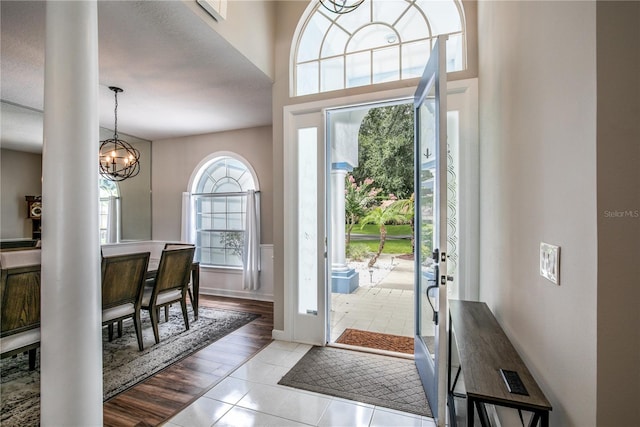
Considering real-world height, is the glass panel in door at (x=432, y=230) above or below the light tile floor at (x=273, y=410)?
above

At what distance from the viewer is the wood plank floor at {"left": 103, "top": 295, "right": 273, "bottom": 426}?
1972mm

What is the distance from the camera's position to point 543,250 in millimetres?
1110

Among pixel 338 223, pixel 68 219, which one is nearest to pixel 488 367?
pixel 68 219

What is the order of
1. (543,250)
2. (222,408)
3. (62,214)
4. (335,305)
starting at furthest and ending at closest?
A: (335,305) < (222,408) < (62,214) < (543,250)

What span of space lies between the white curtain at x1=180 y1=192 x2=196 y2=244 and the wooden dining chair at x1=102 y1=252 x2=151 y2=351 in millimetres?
2267

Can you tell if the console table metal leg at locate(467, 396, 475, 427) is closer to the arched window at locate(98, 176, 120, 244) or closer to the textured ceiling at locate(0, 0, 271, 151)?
the textured ceiling at locate(0, 0, 271, 151)

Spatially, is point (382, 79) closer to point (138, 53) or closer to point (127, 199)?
point (138, 53)

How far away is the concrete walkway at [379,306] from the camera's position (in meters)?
3.63

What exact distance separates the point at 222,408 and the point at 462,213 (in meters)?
2.27

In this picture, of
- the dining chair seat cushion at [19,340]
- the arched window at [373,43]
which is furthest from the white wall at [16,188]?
the arched window at [373,43]

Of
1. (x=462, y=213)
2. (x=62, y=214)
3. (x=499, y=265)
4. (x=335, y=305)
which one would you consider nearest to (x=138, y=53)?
(x=62, y=214)

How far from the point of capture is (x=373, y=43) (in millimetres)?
2865

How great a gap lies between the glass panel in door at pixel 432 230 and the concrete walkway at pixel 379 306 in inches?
46.9
